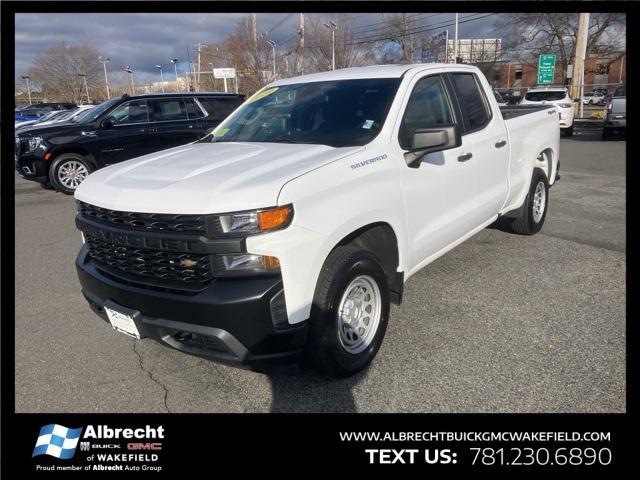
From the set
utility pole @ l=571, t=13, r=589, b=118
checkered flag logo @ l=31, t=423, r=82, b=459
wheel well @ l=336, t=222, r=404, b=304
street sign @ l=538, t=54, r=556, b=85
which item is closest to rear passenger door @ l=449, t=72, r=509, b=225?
wheel well @ l=336, t=222, r=404, b=304

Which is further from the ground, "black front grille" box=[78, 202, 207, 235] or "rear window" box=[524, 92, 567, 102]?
"rear window" box=[524, 92, 567, 102]

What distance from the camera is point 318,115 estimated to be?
Answer: 384 centimetres

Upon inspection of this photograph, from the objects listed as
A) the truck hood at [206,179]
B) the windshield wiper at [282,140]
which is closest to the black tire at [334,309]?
the truck hood at [206,179]

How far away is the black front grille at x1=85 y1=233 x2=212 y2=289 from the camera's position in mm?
2658

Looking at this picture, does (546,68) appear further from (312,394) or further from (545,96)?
(312,394)

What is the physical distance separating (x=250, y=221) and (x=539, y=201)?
183 inches

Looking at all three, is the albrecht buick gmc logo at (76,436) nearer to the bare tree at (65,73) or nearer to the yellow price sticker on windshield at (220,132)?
the yellow price sticker on windshield at (220,132)

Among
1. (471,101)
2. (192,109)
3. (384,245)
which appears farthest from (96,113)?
(384,245)

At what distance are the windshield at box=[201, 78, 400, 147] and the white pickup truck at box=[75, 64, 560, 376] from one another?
0.02 meters

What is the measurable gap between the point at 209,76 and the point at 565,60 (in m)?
39.2

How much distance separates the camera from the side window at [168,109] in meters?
10.5

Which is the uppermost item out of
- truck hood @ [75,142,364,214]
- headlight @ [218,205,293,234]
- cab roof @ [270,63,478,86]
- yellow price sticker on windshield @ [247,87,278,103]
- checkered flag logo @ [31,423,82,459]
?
cab roof @ [270,63,478,86]

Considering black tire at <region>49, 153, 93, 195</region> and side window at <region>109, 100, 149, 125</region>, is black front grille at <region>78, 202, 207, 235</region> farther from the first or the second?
side window at <region>109, 100, 149, 125</region>

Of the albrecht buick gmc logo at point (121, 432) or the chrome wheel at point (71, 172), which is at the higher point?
the chrome wheel at point (71, 172)
